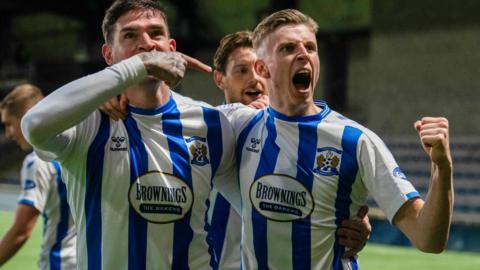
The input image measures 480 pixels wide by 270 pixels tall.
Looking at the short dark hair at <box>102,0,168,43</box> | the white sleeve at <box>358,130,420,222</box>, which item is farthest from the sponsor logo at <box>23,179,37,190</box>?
the white sleeve at <box>358,130,420,222</box>

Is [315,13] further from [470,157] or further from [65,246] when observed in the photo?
[65,246]

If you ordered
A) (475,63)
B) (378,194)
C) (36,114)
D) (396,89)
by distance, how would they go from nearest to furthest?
1. (36,114)
2. (378,194)
3. (475,63)
4. (396,89)

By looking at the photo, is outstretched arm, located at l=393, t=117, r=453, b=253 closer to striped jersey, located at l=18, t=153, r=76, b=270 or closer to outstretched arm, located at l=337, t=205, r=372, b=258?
outstretched arm, located at l=337, t=205, r=372, b=258

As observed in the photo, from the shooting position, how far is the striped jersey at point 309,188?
2.06 meters

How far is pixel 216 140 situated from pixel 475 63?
11116 millimetres

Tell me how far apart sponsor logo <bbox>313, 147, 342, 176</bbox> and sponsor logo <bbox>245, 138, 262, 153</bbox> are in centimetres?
21

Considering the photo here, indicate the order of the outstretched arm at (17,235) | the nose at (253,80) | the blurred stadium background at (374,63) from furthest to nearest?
1. the blurred stadium background at (374,63)
2. the outstretched arm at (17,235)
3. the nose at (253,80)

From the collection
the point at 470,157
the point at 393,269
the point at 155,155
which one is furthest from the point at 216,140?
the point at 470,157

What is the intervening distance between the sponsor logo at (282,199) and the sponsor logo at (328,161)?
81 mm

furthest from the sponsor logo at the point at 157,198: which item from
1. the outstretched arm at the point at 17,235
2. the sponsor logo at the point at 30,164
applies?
the sponsor logo at the point at 30,164

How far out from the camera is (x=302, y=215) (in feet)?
6.89

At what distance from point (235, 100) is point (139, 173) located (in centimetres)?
104

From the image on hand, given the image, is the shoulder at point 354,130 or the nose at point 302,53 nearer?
the shoulder at point 354,130

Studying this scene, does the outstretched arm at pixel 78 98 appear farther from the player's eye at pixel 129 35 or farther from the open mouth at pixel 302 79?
the open mouth at pixel 302 79
